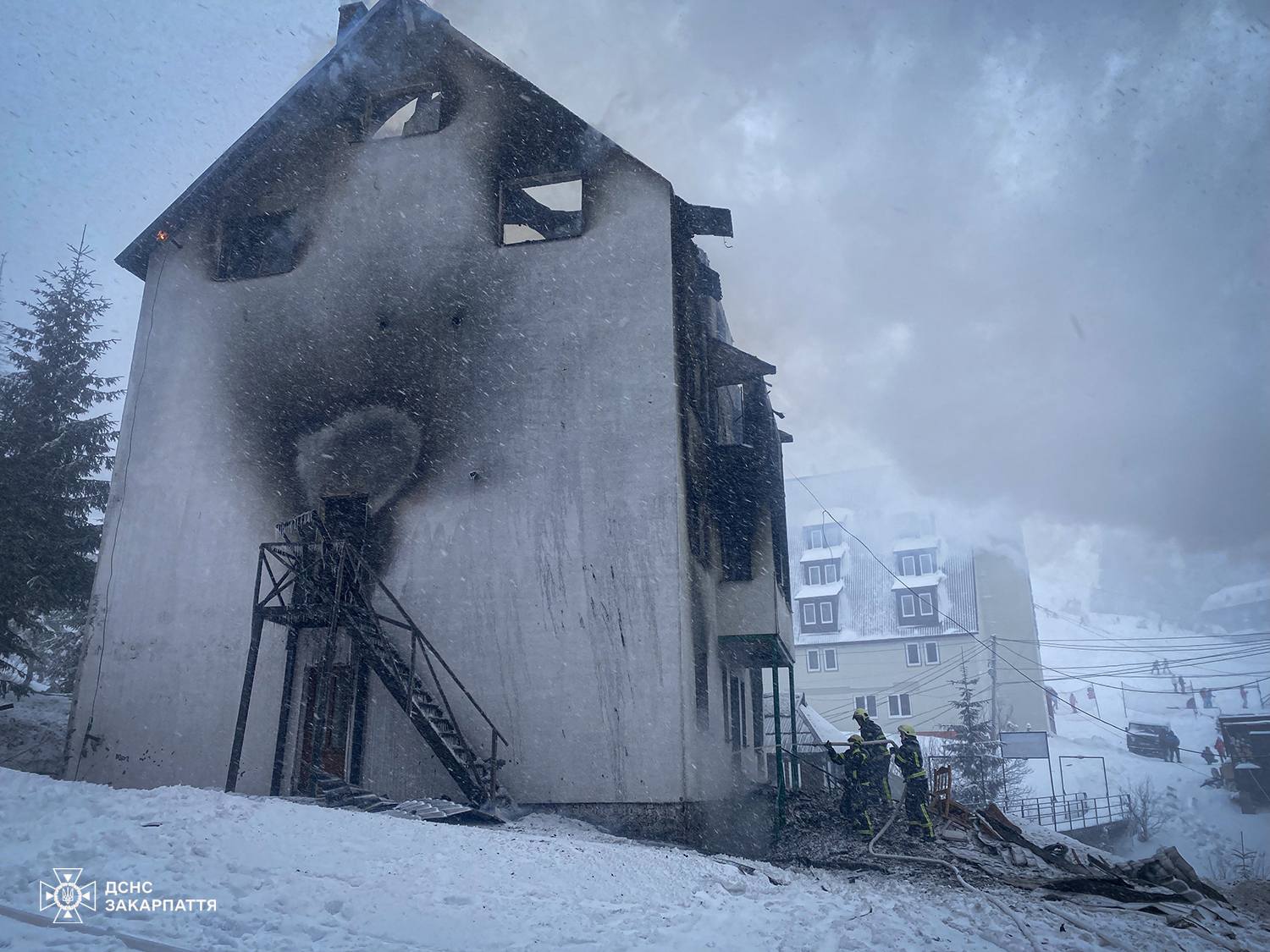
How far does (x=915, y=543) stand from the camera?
157 feet

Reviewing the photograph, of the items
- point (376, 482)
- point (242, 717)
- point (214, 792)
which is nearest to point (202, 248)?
point (376, 482)

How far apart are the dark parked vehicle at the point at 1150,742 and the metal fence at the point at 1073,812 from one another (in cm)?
1101

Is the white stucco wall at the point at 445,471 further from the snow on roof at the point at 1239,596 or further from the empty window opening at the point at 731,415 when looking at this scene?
the snow on roof at the point at 1239,596

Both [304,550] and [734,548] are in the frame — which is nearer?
[304,550]

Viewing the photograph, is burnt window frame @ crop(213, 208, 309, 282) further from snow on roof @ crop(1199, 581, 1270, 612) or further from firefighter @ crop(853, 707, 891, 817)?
snow on roof @ crop(1199, 581, 1270, 612)

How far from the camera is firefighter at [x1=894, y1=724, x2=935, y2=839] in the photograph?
476 inches

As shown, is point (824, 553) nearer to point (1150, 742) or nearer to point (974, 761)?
point (1150, 742)

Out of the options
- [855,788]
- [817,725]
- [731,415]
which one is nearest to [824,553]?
[817,725]

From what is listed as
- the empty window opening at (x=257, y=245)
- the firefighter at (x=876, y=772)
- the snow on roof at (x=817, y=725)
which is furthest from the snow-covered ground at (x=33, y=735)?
the snow on roof at (x=817, y=725)

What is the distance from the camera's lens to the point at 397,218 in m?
15.2

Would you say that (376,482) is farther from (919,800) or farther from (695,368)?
(919,800)

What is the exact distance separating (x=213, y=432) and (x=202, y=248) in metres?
3.81

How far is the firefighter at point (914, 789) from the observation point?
1209 cm

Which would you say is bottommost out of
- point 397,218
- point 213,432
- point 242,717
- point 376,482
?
point 242,717
